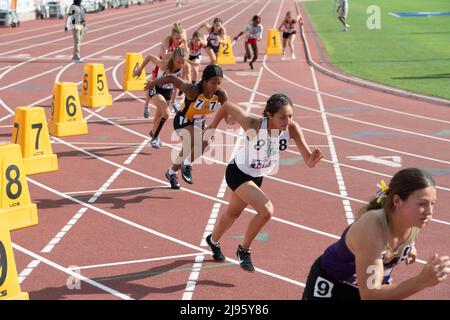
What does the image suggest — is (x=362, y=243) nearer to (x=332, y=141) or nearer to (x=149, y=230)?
(x=149, y=230)

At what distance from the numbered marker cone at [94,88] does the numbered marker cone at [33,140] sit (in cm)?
633

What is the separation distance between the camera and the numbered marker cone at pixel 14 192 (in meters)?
9.44

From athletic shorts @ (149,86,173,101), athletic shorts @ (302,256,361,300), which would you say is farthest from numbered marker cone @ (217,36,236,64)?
athletic shorts @ (302,256,361,300)

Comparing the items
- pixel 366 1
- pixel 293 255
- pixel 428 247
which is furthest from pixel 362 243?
pixel 366 1

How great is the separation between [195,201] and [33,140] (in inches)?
132

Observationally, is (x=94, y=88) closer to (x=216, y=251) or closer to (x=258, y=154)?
(x=216, y=251)

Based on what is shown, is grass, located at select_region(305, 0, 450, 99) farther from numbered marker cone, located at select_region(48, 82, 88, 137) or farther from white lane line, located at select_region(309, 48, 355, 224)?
numbered marker cone, located at select_region(48, 82, 88, 137)

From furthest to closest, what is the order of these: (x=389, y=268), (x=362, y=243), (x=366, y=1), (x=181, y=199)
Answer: (x=366, y=1) < (x=181, y=199) < (x=389, y=268) < (x=362, y=243)

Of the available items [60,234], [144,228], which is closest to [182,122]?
[144,228]

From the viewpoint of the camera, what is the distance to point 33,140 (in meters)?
12.5

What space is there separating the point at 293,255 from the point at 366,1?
71.5 metres

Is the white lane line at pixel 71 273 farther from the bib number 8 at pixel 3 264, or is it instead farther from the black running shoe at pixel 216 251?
the black running shoe at pixel 216 251

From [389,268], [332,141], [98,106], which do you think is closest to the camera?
[389,268]

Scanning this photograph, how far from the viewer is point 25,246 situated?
883 cm
